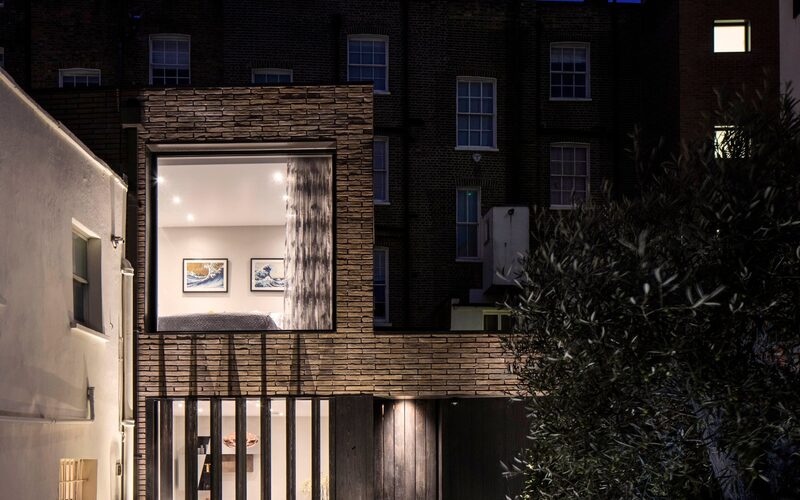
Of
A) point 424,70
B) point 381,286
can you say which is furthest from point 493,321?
point 424,70

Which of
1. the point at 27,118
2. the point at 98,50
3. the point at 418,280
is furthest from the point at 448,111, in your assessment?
the point at 27,118

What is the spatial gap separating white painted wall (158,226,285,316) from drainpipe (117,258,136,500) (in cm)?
57

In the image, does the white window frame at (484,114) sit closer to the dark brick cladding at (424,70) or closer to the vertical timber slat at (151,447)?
the dark brick cladding at (424,70)

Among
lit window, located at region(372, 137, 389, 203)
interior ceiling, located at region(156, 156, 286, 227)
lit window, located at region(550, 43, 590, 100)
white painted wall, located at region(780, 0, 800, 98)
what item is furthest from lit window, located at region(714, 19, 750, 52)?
interior ceiling, located at region(156, 156, 286, 227)

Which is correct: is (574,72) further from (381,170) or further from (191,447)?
(191,447)

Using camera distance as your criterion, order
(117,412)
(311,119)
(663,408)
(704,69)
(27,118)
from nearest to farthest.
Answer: (663,408) < (27,118) < (117,412) < (311,119) < (704,69)

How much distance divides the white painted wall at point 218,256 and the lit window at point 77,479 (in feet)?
9.39

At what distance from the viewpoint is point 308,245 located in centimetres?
Result: 1456

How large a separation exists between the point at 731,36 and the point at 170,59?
14885 mm

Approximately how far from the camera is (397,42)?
26375 millimetres

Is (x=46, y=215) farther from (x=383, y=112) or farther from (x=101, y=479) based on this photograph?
(x=383, y=112)

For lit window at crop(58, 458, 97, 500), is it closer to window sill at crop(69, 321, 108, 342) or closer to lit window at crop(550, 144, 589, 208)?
window sill at crop(69, 321, 108, 342)

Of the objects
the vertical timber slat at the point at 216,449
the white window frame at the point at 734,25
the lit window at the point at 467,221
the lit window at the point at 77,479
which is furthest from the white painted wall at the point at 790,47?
the lit window at the point at 77,479

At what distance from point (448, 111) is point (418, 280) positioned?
4.84 metres
